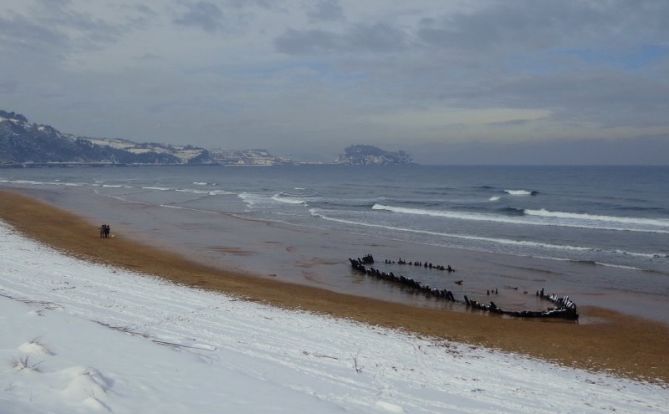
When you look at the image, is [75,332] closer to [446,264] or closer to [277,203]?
[446,264]

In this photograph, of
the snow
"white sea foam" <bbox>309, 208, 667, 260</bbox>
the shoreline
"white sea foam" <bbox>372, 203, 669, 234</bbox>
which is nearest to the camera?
the snow

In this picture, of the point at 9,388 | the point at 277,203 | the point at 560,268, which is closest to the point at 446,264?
the point at 560,268

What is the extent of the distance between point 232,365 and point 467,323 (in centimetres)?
937

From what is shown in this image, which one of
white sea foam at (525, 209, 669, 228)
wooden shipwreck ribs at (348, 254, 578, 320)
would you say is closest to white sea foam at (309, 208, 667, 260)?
wooden shipwreck ribs at (348, 254, 578, 320)

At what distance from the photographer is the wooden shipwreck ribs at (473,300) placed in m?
17.6

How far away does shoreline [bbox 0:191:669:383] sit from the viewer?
13.2m

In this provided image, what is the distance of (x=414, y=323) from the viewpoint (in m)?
15.5

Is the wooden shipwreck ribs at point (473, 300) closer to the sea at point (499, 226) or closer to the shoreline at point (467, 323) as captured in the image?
the shoreline at point (467, 323)

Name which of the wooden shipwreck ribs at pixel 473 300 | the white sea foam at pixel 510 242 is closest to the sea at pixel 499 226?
the white sea foam at pixel 510 242

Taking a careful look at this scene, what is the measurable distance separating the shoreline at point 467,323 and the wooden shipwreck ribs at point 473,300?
67 centimetres

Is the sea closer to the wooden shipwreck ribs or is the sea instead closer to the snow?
the wooden shipwreck ribs

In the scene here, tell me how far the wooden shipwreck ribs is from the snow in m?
5.46

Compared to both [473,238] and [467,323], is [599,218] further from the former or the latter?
[467,323]

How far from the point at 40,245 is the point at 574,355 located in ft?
70.3
